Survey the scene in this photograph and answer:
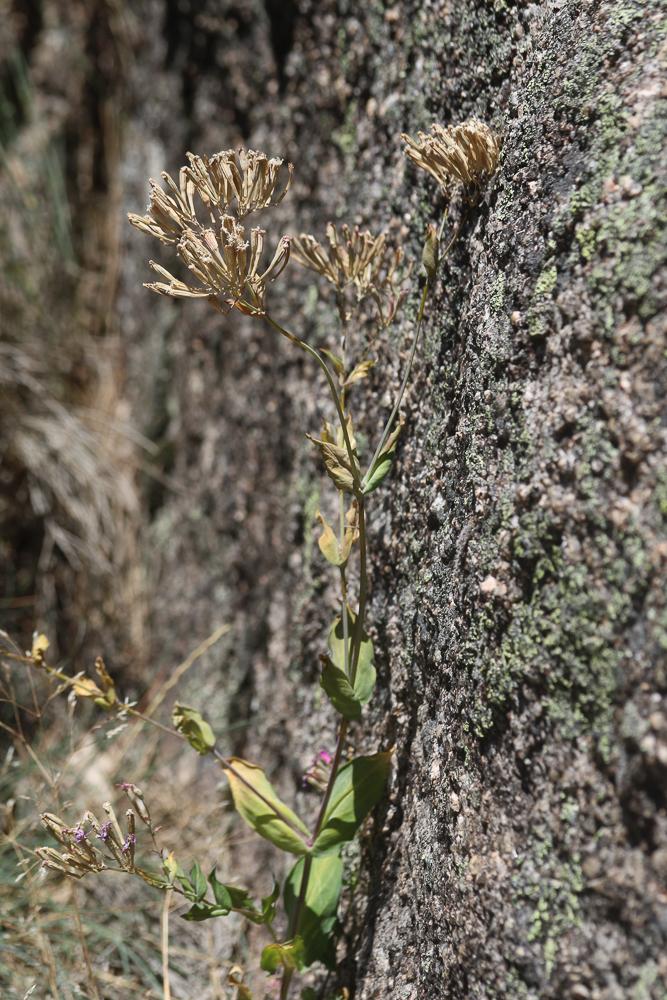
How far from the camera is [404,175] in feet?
4.21

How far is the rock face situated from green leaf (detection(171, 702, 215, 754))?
212 mm

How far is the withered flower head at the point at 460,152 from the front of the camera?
1.00 meters

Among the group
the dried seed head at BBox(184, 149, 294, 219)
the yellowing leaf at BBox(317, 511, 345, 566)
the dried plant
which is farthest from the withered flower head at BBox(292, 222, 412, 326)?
the yellowing leaf at BBox(317, 511, 345, 566)

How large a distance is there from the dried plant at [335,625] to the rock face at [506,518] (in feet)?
0.17

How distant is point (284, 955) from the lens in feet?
3.54

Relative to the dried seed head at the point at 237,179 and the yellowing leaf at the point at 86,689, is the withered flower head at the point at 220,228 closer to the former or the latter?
the dried seed head at the point at 237,179

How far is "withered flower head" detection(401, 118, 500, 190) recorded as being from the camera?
1005mm

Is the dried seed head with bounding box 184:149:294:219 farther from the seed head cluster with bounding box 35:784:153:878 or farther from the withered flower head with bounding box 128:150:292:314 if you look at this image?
the seed head cluster with bounding box 35:784:153:878

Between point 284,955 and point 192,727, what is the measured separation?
271 mm

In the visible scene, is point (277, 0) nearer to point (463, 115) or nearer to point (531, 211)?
point (463, 115)

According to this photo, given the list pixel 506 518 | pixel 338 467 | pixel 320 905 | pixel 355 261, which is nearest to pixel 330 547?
pixel 338 467

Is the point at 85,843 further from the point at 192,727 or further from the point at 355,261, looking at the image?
the point at 355,261

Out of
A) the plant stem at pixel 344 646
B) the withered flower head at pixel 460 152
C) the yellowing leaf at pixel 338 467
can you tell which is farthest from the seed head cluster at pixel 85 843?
the withered flower head at pixel 460 152

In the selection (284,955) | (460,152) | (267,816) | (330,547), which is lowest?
(284,955)
